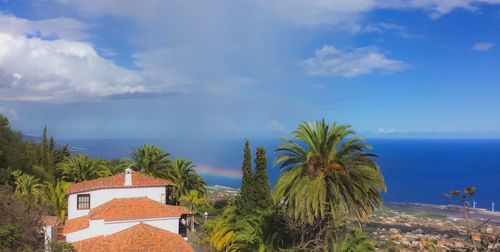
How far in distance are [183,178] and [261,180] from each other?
9869mm

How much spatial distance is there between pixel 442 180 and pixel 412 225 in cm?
8441

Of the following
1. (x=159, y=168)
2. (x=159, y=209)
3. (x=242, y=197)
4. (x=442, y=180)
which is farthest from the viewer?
(x=442, y=180)

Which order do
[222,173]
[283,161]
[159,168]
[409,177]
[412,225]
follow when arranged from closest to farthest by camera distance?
[283,161]
[159,168]
[412,225]
[409,177]
[222,173]

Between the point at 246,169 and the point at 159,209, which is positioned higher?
the point at 246,169

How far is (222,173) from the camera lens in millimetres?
163000

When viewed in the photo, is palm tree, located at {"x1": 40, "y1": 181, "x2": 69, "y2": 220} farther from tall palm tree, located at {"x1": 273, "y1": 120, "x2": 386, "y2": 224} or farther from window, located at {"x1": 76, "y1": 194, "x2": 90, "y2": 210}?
tall palm tree, located at {"x1": 273, "y1": 120, "x2": 386, "y2": 224}

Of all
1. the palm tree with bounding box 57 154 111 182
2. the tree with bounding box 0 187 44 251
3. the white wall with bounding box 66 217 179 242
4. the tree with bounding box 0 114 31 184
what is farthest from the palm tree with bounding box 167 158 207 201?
the tree with bounding box 0 187 44 251

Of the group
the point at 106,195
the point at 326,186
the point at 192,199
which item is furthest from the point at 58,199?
the point at 326,186

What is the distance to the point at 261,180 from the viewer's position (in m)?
28.0

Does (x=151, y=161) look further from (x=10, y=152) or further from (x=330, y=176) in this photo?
(x=330, y=176)

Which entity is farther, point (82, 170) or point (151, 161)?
point (82, 170)

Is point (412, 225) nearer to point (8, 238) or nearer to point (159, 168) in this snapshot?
point (159, 168)

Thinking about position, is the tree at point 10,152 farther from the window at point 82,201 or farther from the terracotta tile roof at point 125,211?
the terracotta tile roof at point 125,211

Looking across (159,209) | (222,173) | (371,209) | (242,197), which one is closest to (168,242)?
(159,209)
